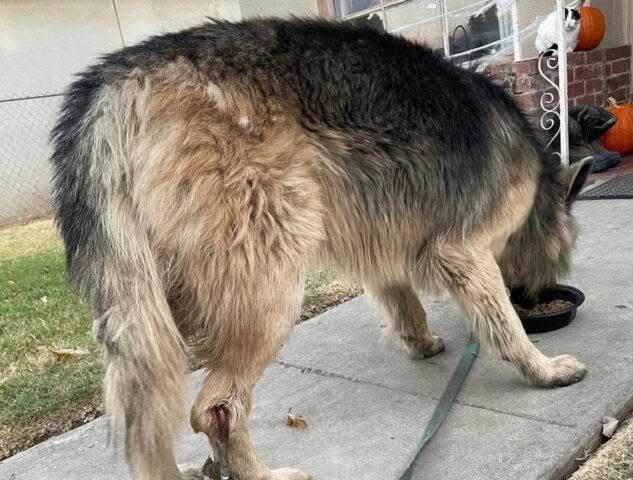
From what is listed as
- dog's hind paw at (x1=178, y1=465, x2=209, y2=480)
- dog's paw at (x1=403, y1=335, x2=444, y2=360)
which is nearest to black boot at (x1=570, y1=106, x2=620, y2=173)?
dog's paw at (x1=403, y1=335, x2=444, y2=360)

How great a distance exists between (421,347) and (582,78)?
5.75 metres

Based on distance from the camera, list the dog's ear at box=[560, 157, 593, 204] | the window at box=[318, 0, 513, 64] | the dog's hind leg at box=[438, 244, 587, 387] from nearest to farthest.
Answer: the dog's hind leg at box=[438, 244, 587, 387]
the dog's ear at box=[560, 157, 593, 204]
the window at box=[318, 0, 513, 64]

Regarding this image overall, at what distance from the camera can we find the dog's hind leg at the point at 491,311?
2.83 metres

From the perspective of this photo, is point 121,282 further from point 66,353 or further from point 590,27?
point 590,27

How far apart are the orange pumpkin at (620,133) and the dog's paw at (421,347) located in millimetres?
5294

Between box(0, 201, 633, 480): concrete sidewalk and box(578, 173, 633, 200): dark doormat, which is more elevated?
box(578, 173, 633, 200): dark doormat

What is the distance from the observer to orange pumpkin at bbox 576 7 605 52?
23.7ft

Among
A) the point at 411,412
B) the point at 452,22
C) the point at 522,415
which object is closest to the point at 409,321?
the point at 411,412

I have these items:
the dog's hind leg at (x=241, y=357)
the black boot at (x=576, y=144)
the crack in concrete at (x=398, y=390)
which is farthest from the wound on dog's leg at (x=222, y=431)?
the black boot at (x=576, y=144)

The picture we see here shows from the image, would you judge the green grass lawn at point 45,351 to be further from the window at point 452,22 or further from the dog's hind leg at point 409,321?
the window at point 452,22

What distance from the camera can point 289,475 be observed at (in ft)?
7.90

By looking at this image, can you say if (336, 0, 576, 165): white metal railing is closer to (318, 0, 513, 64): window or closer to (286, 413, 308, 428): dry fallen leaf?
(318, 0, 513, 64): window

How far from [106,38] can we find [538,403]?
11843mm

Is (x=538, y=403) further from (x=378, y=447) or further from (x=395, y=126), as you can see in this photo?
(x=395, y=126)
